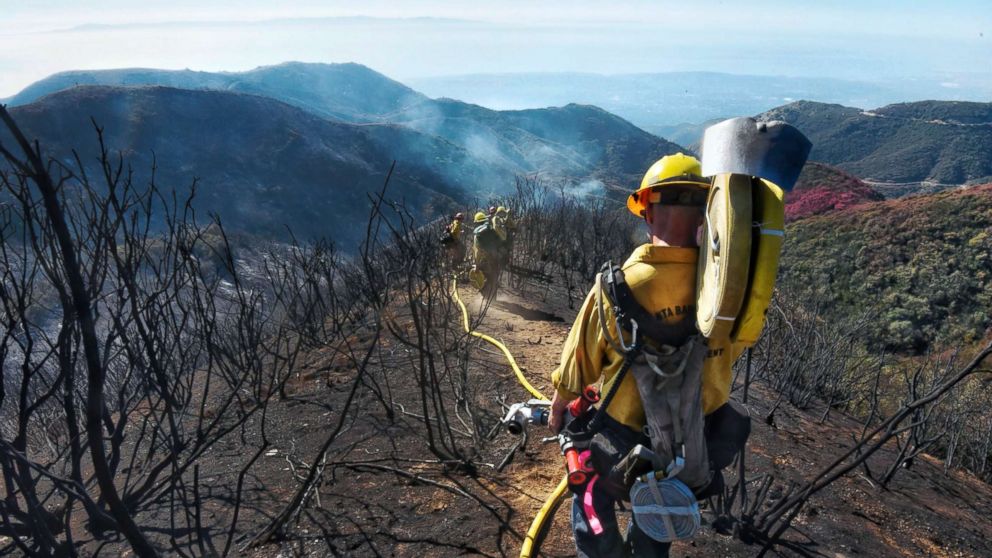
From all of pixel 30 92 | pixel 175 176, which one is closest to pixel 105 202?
pixel 175 176

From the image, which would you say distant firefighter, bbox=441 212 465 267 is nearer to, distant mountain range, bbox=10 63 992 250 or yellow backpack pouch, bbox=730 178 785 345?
yellow backpack pouch, bbox=730 178 785 345

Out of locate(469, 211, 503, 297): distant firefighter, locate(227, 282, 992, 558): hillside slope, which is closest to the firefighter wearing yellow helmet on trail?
locate(227, 282, 992, 558): hillside slope

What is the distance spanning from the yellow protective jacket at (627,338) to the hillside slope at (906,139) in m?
59.4

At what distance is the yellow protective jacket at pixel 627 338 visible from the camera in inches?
74.4

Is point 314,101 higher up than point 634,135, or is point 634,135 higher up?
point 314,101

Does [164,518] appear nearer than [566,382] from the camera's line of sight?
No

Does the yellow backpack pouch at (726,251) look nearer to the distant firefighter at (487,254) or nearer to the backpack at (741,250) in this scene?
the backpack at (741,250)

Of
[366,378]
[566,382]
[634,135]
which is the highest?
[634,135]

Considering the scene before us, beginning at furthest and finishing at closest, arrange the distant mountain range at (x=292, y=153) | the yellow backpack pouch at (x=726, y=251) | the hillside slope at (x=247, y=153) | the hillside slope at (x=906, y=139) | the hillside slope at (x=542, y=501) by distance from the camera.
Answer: the hillside slope at (x=906, y=139) → the distant mountain range at (x=292, y=153) → the hillside slope at (x=247, y=153) → the hillside slope at (x=542, y=501) → the yellow backpack pouch at (x=726, y=251)

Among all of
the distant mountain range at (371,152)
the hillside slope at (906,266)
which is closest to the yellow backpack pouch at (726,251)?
the hillside slope at (906,266)

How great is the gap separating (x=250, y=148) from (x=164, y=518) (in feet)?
177

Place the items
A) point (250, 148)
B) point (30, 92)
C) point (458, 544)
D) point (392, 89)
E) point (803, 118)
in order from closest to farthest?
point (458, 544) < point (250, 148) < point (803, 118) < point (30, 92) < point (392, 89)

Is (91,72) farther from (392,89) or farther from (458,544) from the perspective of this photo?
(458,544)

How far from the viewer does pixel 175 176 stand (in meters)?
45.1
